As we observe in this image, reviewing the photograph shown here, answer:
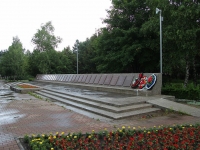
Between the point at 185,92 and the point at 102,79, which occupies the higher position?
the point at 102,79

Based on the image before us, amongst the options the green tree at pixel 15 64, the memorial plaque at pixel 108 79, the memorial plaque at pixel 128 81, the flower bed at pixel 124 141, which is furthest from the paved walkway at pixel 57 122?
the green tree at pixel 15 64

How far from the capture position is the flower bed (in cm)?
424

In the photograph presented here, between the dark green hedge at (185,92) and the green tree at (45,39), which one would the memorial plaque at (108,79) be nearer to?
the dark green hedge at (185,92)

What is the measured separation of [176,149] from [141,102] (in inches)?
203

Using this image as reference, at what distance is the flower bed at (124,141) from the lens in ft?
13.9

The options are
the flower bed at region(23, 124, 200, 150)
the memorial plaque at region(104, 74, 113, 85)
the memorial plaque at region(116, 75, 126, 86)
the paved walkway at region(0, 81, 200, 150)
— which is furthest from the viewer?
the memorial plaque at region(104, 74, 113, 85)

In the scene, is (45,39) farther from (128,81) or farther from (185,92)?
(185,92)

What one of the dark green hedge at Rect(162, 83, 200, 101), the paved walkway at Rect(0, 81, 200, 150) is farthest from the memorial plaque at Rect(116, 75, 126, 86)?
the paved walkway at Rect(0, 81, 200, 150)

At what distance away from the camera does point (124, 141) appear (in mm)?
4672

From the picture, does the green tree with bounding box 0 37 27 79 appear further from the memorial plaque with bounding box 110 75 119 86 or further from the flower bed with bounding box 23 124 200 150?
the flower bed with bounding box 23 124 200 150

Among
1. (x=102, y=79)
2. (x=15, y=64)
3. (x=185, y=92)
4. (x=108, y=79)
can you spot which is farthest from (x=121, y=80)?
(x=15, y=64)

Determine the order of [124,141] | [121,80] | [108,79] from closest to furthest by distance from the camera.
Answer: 1. [124,141]
2. [121,80]
3. [108,79]

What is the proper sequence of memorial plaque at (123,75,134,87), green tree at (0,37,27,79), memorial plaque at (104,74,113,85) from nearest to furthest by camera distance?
memorial plaque at (123,75,134,87)
memorial plaque at (104,74,113,85)
green tree at (0,37,27,79)

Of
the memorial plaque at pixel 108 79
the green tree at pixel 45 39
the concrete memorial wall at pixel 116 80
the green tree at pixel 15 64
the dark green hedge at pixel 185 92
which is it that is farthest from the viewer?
the green tree at pixel 15 64
